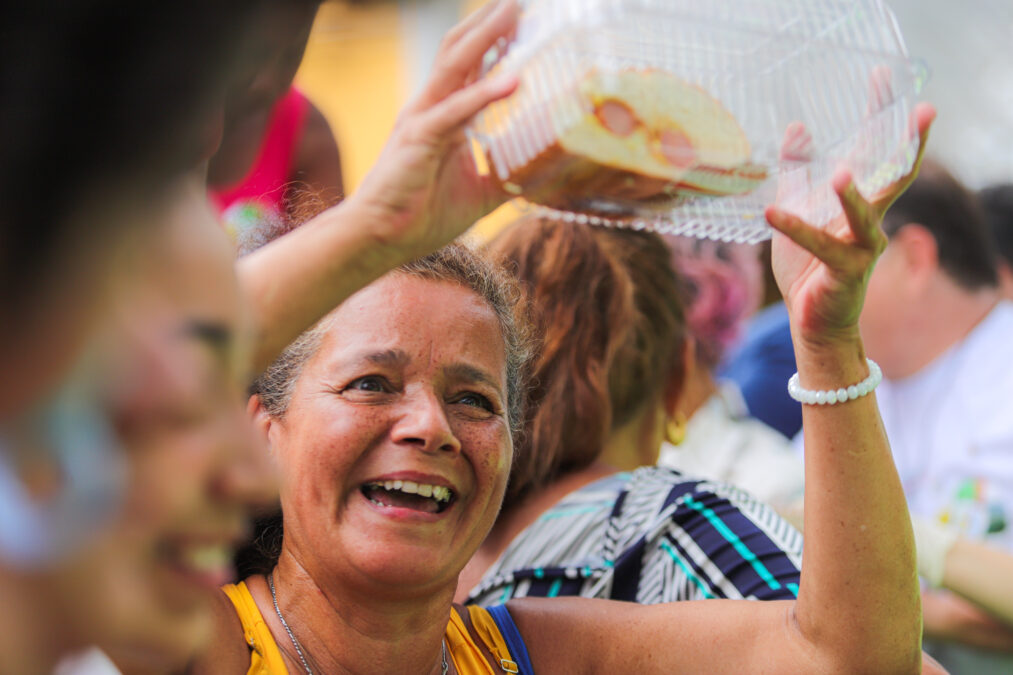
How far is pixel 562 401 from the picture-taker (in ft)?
8.09

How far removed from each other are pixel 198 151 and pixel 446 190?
775mm

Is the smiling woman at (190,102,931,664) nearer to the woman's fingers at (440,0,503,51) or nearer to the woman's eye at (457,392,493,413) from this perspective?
the woman's eye at (457,392,493,413)

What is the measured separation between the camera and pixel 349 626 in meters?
1.68

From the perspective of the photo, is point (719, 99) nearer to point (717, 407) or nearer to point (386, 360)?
point (386, 360)

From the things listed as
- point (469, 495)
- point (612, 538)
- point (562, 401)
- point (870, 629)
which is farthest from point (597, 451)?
point (870, 629)

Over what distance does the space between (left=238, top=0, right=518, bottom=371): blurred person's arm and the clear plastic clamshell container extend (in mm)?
40

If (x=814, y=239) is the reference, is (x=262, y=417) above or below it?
below

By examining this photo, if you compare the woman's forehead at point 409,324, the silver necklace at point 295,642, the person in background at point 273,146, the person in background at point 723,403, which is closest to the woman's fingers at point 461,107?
the person in background at point 273,146

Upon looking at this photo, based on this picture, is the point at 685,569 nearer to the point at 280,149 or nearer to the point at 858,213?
the point at 858,213

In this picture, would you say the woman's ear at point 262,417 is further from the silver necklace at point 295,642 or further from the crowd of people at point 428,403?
the silver necklace at point 295,642

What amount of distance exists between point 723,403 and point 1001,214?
144 cm

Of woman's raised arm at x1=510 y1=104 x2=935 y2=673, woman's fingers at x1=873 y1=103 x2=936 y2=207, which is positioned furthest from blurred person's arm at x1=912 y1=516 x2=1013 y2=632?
woman's fingers at x1=873 y1=103 x2=936 y2=207

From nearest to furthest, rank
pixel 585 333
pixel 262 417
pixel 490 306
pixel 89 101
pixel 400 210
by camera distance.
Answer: pixel 89 101 → pixel 400 210 → pixel 262 417 → pixel 490 306 → pixel 585 333

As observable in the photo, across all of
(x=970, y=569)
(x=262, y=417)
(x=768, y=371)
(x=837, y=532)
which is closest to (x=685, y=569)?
(x=837, y=532)
